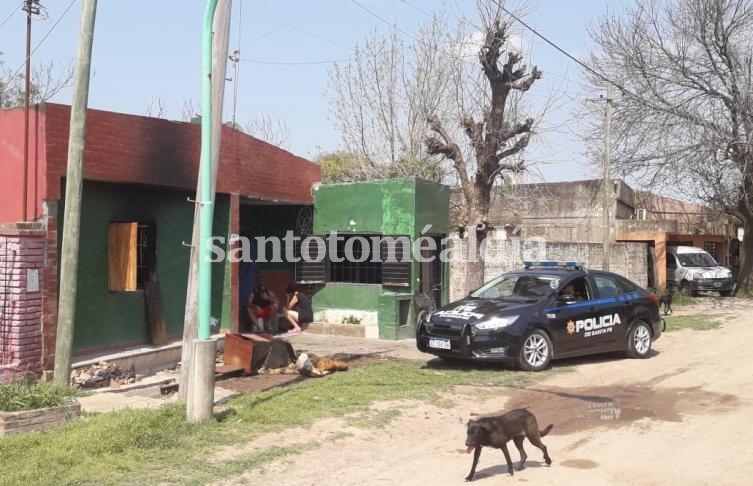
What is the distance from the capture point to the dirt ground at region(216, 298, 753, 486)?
19.0 ft

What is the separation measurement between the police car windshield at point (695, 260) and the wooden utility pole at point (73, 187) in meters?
22.7

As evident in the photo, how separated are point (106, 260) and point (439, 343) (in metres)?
5.33

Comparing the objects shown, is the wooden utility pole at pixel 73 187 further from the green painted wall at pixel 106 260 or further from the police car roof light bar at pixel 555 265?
the police car roof light bar at pixel 555 265

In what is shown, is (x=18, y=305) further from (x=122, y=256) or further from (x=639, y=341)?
(x=639, y=341)

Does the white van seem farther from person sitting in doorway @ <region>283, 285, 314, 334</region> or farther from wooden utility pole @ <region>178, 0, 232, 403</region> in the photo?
wooden utility pole @ <region>178, 0, 232, 403</region>

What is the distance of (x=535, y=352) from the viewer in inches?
415

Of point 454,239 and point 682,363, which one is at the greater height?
point 454,239

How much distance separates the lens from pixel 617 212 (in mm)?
31484

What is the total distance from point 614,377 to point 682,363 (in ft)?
6.22

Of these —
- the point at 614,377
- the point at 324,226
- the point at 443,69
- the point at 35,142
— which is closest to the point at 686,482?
the point at 614,377

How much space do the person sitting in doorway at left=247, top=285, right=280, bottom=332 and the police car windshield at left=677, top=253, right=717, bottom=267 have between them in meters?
16.9

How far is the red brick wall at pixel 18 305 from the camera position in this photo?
9188 mm

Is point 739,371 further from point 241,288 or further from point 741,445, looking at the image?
point 241,288

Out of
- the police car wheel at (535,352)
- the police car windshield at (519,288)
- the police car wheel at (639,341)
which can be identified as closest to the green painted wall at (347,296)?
the police car windshield at (519,288)
